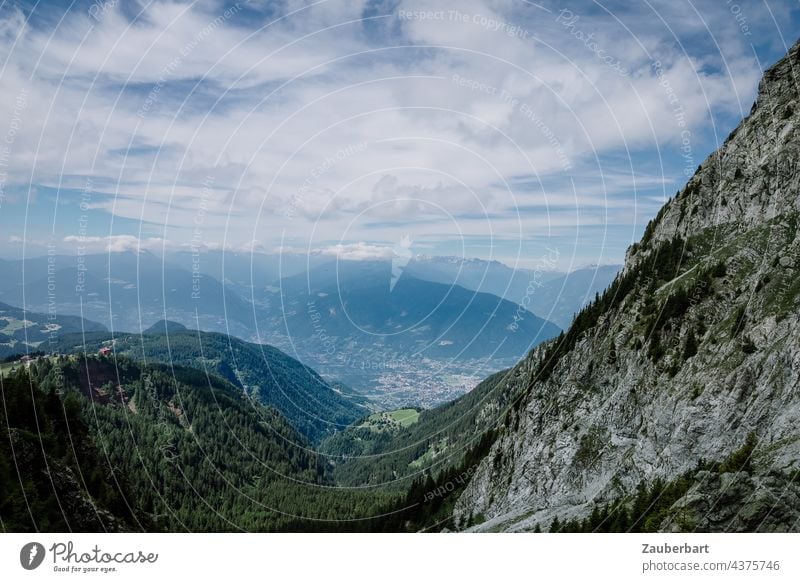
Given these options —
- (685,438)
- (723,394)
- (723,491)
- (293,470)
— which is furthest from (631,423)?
(293,470)

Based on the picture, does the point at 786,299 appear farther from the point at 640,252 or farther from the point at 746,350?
the point at 640,252
